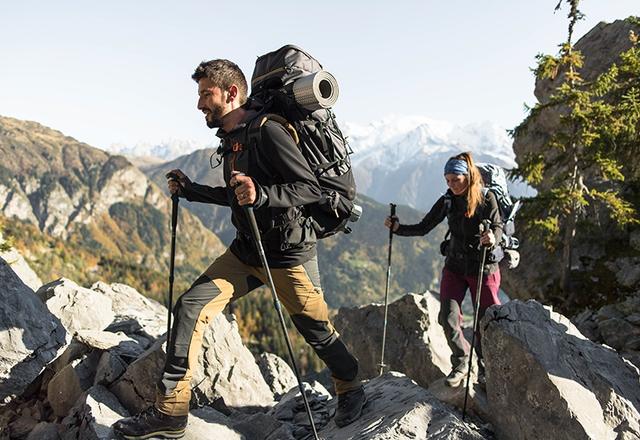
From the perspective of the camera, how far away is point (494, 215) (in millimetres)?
7336

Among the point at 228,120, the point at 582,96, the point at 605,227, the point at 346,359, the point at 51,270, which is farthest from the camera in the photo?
the point at 51,270

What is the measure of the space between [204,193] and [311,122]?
1.92 metres

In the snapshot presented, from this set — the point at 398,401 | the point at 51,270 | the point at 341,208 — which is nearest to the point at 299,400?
the point at 398,401

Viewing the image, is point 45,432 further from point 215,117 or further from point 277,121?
point 277,121

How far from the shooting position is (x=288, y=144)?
4984mm

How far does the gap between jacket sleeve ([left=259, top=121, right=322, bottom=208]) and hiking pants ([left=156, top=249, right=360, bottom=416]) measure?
3.51 ft

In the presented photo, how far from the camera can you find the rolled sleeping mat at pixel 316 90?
4.95 m

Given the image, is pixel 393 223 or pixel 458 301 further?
pixel 393 223

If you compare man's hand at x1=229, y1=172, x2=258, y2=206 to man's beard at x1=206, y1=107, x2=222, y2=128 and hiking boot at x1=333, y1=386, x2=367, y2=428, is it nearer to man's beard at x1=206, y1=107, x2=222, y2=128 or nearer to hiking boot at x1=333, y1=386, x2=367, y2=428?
man's beard at x1=206, y1=107, x2=222, y2=128

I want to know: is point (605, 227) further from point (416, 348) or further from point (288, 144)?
point (288, 144)

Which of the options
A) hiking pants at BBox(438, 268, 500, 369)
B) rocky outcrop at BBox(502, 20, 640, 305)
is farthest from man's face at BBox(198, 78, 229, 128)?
rocky outcrop at BBox(502, 20, 640, 305)

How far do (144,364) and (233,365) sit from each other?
5.54 feet

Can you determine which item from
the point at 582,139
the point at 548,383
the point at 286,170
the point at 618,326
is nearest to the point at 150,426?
the point at 286,170

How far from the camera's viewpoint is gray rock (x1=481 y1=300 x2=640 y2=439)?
529 centimetres
